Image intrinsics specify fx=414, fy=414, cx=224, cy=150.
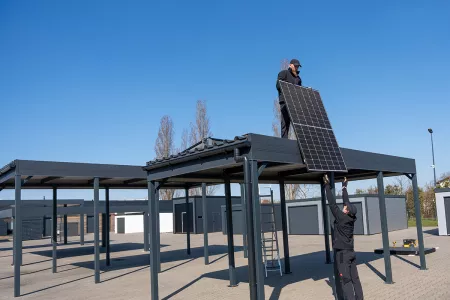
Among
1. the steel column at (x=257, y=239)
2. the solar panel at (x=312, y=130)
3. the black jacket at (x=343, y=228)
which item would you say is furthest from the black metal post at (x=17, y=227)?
the black jacket at (x=343, y=228)

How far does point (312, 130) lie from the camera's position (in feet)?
27.8

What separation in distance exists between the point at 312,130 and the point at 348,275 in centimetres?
289

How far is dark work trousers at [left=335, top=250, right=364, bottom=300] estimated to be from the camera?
24.1 feet

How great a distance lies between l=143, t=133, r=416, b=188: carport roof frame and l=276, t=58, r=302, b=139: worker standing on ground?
843 millimetres

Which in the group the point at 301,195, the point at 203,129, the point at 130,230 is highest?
the point at 203,129

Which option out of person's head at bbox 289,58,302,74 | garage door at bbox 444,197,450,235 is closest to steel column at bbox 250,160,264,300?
person's head at bbox 289,58,302,74

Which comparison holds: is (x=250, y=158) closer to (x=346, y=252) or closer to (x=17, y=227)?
(x=346, y=252)

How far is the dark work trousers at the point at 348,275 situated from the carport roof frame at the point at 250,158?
183 centimetres

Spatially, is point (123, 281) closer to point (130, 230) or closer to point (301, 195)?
point (301, 195)

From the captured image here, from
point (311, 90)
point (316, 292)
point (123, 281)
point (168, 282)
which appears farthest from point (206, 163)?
point (123, 281)

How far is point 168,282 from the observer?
1181 cm

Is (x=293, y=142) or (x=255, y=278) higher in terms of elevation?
(x=293, y=142)

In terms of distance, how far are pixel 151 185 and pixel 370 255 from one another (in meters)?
9.76

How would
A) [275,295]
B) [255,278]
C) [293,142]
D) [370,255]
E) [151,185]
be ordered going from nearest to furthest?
1. [255,278]
2. [293,142]
3. [275,295]
4. [151,185]
5. [370,255]
